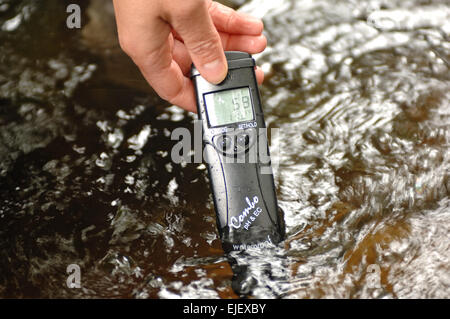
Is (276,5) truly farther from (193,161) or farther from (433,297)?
(433,297)

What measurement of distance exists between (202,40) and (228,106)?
0.75 ft

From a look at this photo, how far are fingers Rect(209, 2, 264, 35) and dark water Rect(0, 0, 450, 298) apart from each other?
26 centimetres

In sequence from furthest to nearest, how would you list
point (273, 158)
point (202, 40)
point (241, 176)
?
point (273, 158)
point (241, 176)
point (202, 40)

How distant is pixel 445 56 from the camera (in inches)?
71.6

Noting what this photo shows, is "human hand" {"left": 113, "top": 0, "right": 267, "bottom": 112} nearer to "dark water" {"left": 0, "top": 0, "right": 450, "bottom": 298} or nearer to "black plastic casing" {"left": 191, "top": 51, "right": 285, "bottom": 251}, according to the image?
"black plastic casing" {"left": 191, "top": 51, "right": 285, "bottom": 251}

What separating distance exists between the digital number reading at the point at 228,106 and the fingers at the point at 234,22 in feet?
1.32

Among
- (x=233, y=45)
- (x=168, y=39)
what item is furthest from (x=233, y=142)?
(x=233, y=45)

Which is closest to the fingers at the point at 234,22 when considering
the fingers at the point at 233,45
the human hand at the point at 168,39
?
the fingers at the point at 233,45

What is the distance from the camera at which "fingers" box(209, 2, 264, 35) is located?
1635 millimetres

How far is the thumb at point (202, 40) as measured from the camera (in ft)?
3.73

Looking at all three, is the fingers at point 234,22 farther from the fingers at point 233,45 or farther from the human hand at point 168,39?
the human hand at point 168,39

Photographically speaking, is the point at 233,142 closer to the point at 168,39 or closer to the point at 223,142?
the point at 223,142

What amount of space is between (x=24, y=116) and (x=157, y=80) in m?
0.62

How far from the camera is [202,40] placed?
3.91ft
